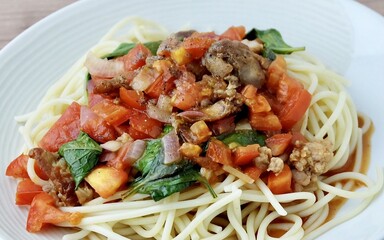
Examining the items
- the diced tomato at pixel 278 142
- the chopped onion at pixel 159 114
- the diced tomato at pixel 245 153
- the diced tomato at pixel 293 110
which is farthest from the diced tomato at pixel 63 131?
the diced tomato at pixel 293 110

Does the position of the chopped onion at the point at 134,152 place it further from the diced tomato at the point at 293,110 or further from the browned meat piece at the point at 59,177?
the diced tomato at the point at 293,110

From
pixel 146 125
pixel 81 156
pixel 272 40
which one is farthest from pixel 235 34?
pixel 81 156

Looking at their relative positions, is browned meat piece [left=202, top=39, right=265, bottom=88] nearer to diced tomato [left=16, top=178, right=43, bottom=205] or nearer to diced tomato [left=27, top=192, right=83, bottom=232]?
diced tomato [left=27, top=192, right=83, bottom=232]

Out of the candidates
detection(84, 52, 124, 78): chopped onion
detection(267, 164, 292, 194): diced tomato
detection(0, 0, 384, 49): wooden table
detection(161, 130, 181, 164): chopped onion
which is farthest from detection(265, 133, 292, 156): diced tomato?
detection(0, 0, 384, 49): wooden table

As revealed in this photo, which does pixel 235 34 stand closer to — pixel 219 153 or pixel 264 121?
pixel 264 121

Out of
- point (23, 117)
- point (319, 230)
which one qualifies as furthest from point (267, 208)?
point (23, 117)
